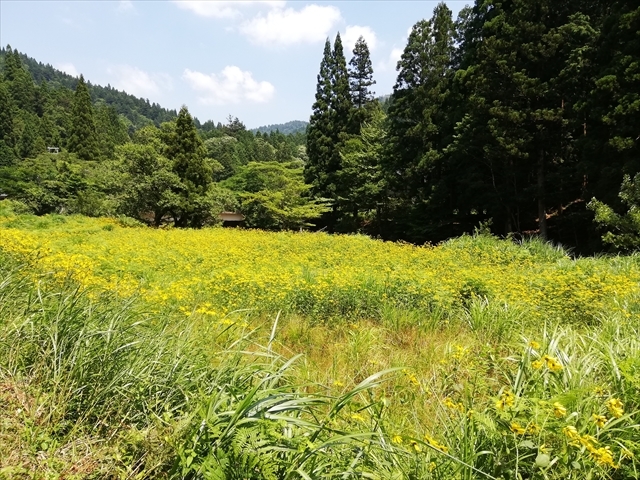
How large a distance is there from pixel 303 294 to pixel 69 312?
3.03m

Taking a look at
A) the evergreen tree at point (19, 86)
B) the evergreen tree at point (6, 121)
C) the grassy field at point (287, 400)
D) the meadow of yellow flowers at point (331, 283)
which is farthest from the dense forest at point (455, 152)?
the evergreen tree at point (19, 86)

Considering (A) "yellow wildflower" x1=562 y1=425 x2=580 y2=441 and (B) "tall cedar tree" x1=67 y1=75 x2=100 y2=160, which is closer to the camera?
(A) "yellow wildflower" x1=562 y1=425 x2=580 y2=441

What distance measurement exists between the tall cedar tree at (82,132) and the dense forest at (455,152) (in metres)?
4.94

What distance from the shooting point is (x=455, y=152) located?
1633cm

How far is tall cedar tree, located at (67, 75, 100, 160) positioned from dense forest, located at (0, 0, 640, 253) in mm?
4941

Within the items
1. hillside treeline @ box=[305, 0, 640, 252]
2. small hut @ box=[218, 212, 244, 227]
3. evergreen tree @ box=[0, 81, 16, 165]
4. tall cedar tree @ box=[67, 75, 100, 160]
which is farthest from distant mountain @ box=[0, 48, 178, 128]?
hillside treeline @ box=[305, 0, 640, 252]

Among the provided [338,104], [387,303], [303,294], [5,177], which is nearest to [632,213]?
[387,303]

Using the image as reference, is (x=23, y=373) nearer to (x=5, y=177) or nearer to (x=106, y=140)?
(x=5, y=177)

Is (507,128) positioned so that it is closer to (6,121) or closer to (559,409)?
(559,409)

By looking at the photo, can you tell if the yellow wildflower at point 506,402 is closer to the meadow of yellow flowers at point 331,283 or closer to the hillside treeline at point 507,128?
the meadow of yellow flowers at point 331,283

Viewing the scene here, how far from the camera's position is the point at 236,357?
2.11m

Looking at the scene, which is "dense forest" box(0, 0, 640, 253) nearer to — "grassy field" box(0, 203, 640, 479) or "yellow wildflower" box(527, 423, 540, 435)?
"grassy field" box(0, 203, 640, 479)

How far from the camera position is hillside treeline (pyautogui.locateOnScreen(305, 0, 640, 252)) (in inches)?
434

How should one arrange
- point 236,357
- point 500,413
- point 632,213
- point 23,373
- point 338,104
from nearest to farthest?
point 500,413 → point 23,373 → point 236,357 → point 632,213 → point 338,104
